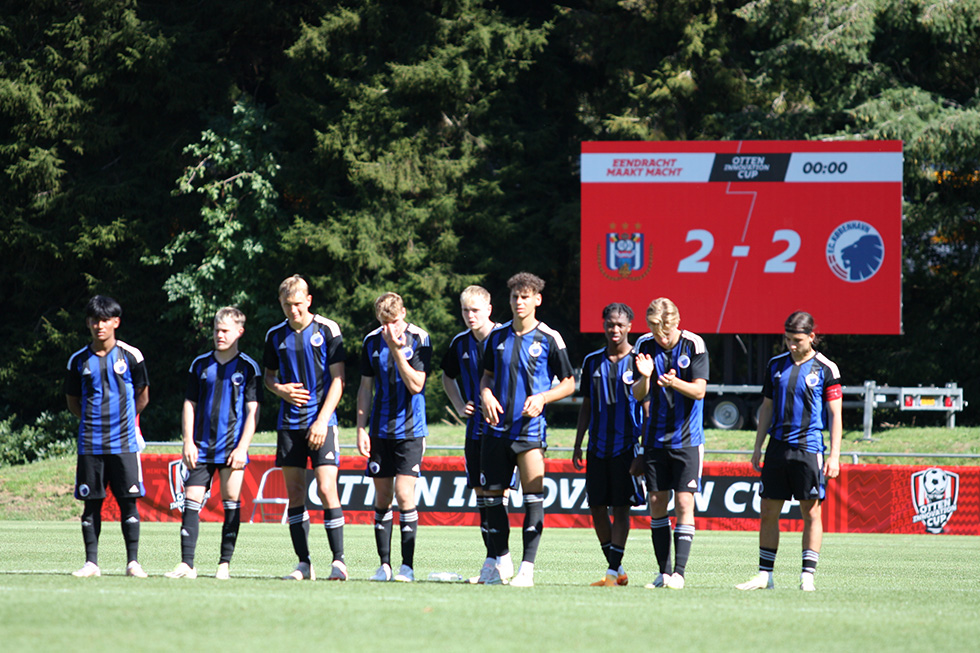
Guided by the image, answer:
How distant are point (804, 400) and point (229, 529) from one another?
13.0 ft

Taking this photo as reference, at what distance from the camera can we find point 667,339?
7.40m

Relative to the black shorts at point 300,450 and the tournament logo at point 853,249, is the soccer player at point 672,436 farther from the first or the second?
the tournament logo at point 853,249

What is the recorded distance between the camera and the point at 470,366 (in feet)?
25.1

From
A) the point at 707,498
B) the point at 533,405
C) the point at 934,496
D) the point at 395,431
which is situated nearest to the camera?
the point at 533,405

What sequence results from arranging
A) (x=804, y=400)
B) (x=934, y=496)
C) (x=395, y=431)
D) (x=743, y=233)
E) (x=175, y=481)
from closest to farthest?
(x=804, y=400) < (x=395, y=431) < (x=934, y=496) < (x=175, y=481) < (x=743, y=233)

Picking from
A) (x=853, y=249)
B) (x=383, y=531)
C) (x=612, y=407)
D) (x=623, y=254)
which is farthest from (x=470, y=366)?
(x=853, y=249)

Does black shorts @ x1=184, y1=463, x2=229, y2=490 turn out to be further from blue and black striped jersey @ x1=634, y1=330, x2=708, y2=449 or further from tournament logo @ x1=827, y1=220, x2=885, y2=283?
tournament logo @ x1=827, y1=220, x2=885, y2=283

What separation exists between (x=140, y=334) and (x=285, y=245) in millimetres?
5345

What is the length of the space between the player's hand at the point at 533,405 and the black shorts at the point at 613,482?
60 centimetres

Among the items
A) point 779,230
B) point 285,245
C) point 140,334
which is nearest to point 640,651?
point 779,230

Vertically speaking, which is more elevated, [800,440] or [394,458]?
[800,440]

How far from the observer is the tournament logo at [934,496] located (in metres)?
15.2

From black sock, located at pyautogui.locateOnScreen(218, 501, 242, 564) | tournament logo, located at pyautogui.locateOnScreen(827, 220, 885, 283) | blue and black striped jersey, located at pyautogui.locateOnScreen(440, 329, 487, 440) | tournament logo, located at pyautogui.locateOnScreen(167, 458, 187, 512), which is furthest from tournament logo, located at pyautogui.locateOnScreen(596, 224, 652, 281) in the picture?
black sock, located at pyautogui.locateOnScreen(218, 501, 242, 564)

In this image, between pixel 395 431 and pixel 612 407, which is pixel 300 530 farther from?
pixel 612 407
